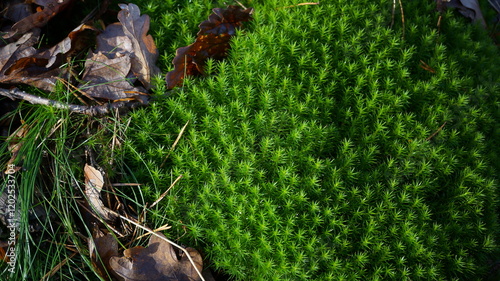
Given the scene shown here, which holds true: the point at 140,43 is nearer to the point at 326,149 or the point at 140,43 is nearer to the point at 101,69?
the point at 101,69

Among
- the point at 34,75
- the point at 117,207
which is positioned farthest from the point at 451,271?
the point at 34,75

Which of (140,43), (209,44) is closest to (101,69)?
(140,43)

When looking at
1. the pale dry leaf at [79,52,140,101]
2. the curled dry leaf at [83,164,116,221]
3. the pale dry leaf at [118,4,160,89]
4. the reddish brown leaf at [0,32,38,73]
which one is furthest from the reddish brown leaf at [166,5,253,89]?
the reddish brown leaf at [0,32,38,73]

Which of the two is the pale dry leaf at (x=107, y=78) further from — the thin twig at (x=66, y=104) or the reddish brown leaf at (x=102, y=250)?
the reddish brown leaf at (x=102, y=250)

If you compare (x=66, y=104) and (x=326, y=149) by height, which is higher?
(x=66, y=104)

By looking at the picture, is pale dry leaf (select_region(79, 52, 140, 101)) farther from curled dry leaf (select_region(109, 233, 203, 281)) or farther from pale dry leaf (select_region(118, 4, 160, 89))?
curled dry leaf (select_region(109, 233, 203, 281))
